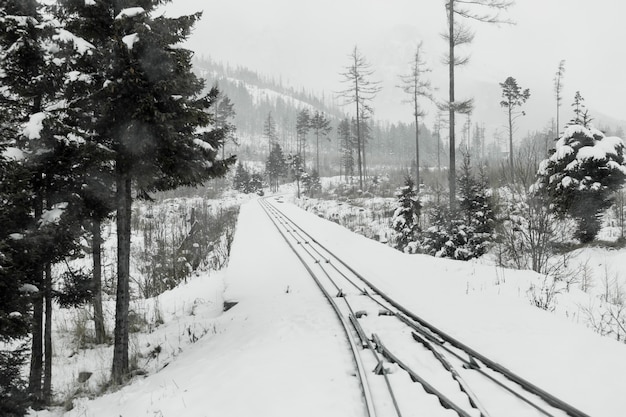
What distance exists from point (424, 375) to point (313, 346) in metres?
1.76

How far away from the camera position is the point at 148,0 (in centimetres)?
710

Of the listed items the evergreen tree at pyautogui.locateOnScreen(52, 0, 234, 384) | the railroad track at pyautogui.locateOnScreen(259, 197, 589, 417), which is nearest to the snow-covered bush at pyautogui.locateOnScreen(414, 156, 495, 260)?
the railroad track at pyautogui.locateOnScreen(259, 197, 589, 417)

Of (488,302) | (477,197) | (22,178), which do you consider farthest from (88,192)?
(477,197)

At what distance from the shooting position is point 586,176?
13359 millimetres

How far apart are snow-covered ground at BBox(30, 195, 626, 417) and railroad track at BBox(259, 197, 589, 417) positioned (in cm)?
24

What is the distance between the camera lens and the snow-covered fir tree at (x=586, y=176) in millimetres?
13133

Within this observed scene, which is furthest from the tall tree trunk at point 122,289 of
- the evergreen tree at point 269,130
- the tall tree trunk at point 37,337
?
the evergreen tree at point 269,130

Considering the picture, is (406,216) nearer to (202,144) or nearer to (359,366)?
(202,144)

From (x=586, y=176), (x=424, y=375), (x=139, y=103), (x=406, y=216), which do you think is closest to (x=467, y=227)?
(x=406, y=216)

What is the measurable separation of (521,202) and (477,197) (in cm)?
381

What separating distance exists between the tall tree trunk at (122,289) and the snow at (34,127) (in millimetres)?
1378

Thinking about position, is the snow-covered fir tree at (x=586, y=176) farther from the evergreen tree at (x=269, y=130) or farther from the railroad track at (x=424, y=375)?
the evergreen tree at (x=269, y=130)

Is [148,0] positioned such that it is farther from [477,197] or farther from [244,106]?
[244,106]

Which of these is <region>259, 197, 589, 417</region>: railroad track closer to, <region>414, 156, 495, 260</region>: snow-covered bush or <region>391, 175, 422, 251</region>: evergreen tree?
<region>414, 156, 495, 260</region>: snow-covered bush
